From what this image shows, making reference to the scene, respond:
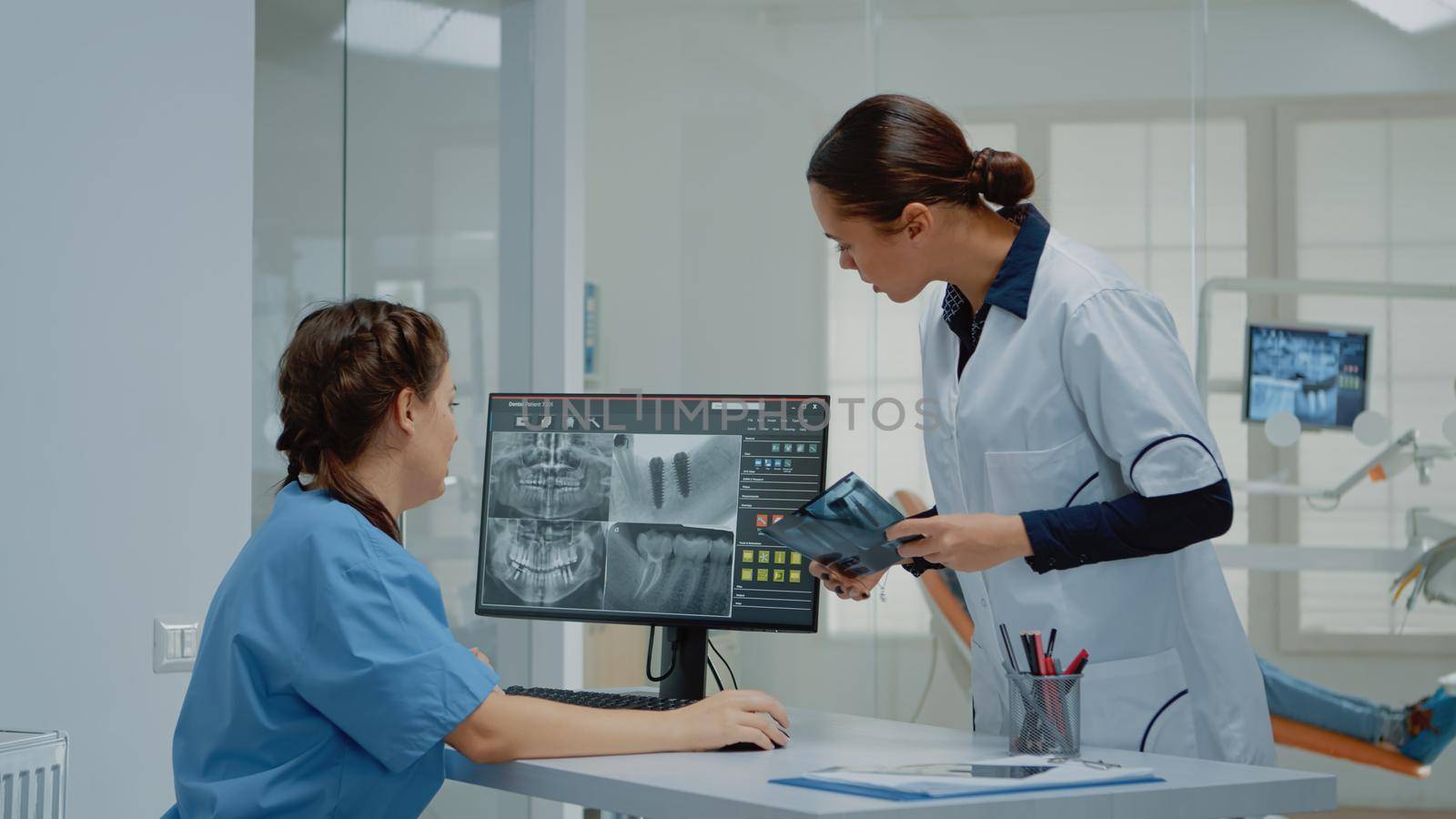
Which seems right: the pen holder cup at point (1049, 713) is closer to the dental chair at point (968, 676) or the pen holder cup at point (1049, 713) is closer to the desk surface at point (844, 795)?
the desk surface at point (844, 795)

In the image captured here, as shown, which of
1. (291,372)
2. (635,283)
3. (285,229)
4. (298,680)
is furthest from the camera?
(635,283)

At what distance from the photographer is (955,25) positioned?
3115 millimetres

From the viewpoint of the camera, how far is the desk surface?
42.6 inches

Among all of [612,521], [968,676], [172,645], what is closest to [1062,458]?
[612,521]

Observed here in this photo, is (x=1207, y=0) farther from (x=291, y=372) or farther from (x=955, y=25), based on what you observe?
(x=291, y=372)

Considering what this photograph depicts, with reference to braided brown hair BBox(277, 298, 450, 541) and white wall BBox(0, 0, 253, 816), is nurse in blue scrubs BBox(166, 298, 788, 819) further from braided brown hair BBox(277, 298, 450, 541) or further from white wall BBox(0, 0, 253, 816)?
white wall BBox(0, 0, 253, 816)

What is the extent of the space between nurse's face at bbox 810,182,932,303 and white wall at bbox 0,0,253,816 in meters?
1.00

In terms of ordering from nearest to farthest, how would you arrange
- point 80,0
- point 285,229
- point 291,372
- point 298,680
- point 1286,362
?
point 298,680 → point 291,372 → point 80,0 → point 285,229 → point 1286,362

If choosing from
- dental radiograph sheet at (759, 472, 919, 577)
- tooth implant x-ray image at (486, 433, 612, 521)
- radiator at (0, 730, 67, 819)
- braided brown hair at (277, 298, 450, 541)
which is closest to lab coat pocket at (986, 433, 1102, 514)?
dental radiograph sheet at (759, 472, 919, 577)

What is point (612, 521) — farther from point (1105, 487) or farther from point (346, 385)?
point (1105, 487)

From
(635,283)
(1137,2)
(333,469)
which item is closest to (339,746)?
(333,469)

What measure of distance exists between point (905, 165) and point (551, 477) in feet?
2.06

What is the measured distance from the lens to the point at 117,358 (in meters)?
1.86

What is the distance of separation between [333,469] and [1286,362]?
91.5 inches
